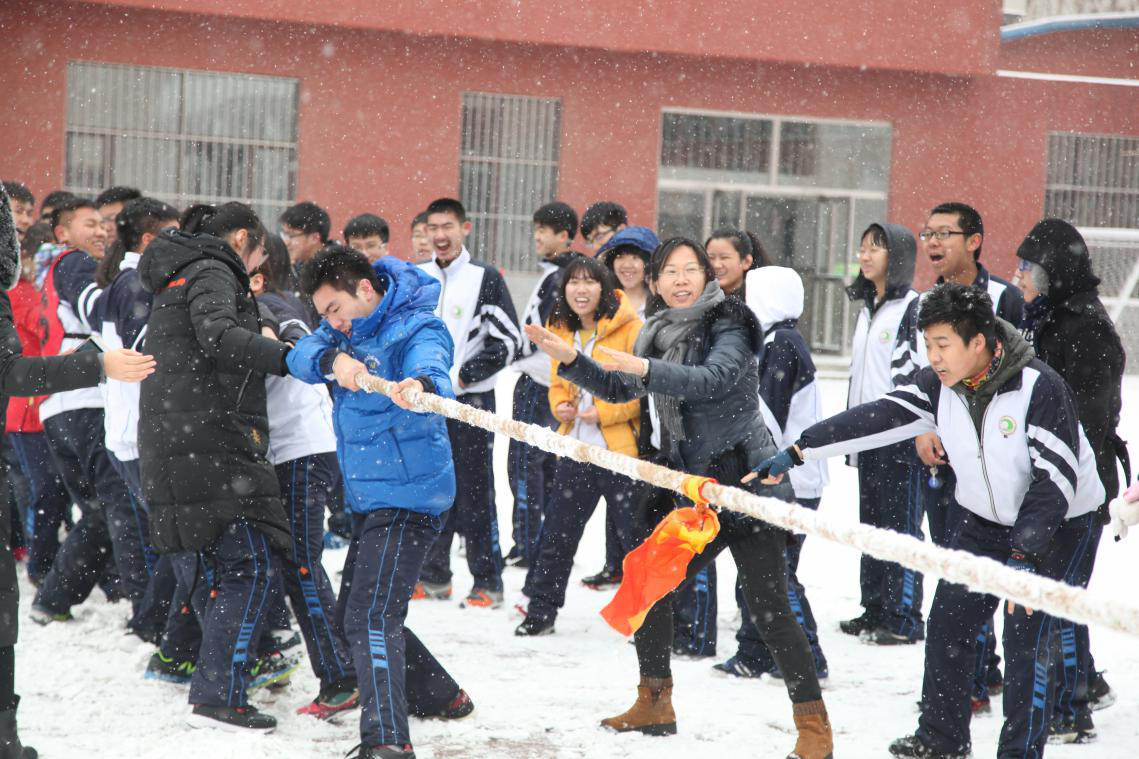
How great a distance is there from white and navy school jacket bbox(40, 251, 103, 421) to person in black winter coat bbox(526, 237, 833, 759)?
2.81 metres

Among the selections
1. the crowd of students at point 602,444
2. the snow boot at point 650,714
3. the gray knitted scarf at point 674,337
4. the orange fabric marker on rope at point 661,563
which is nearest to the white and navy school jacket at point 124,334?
the crowd of students at point 602,444

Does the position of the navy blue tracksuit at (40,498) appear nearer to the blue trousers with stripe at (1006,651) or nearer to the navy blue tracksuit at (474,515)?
the navy blue tracksuit at (474,515)

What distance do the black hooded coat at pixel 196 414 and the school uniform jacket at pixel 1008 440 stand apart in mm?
1874

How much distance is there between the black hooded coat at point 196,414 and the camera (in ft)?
13.6

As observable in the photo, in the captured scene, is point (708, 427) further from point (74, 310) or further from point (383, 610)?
point (74, 310)

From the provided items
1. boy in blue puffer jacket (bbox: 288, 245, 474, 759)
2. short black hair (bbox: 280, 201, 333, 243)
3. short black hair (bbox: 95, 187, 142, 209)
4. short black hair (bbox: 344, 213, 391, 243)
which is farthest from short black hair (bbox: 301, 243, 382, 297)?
short black hair (bbox: 344, 213, 391, 243)

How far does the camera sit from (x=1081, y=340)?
4387 millimetres

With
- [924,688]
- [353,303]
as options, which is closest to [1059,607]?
[924,688]

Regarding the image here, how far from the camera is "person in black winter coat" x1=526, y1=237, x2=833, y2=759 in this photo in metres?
3.93

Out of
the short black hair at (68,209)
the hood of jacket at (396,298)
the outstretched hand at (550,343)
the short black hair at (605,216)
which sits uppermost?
the short black hair at (605,216)

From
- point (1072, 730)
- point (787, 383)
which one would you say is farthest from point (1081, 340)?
point (1072, 730)

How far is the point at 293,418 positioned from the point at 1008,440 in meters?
2.54

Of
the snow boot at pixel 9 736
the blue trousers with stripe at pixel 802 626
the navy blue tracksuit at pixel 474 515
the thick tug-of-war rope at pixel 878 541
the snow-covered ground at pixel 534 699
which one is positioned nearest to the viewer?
the thick tug-of-war rope at pixel 878 541

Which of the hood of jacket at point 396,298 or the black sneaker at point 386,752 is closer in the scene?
the black sneaker at point 386,752
